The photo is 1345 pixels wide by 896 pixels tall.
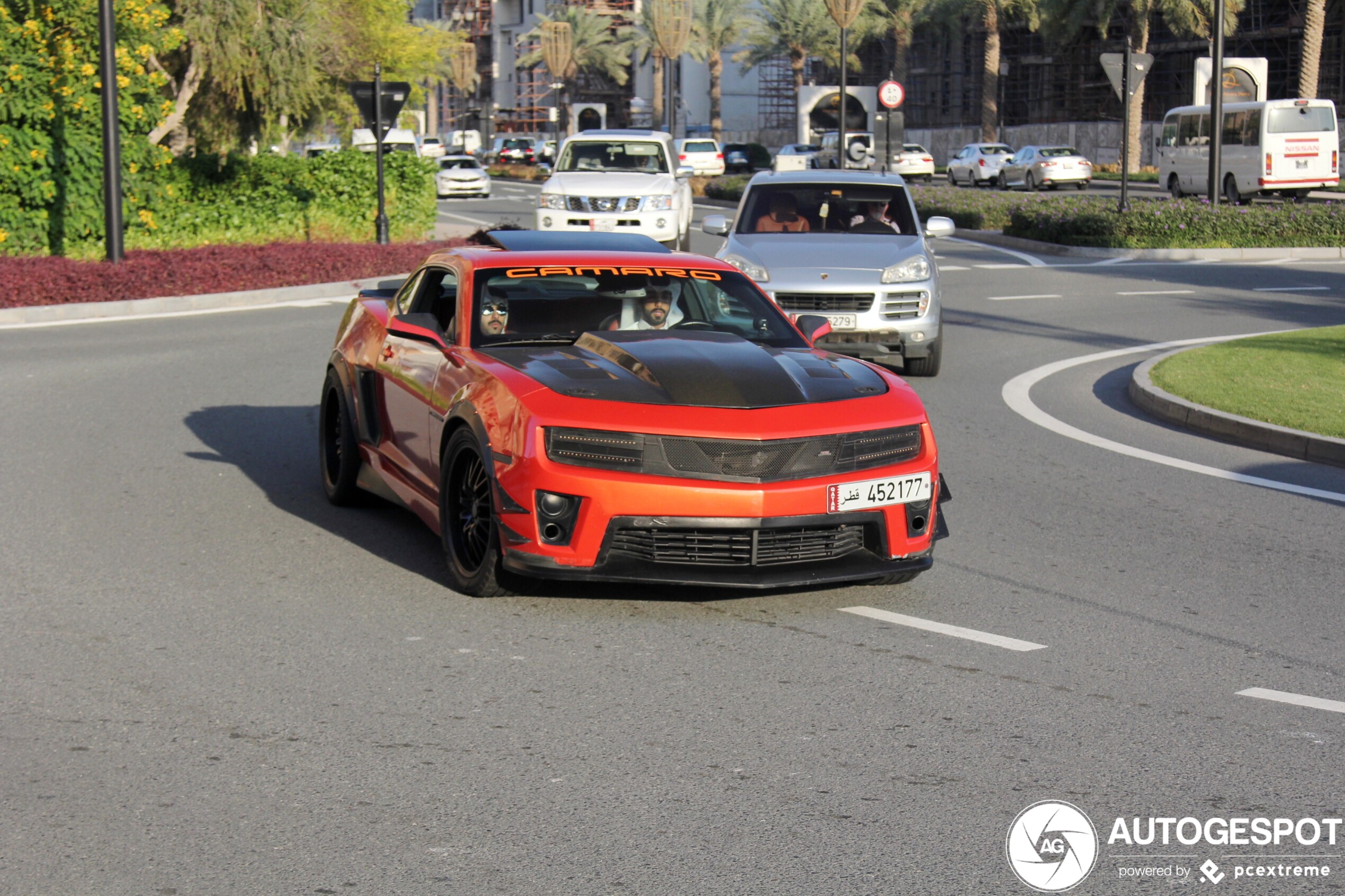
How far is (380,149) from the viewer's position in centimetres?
2781

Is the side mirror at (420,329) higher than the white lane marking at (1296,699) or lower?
higher

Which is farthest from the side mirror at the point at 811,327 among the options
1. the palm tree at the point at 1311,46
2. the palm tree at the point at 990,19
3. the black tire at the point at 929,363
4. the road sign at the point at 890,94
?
the palm tree at the point at 990,19

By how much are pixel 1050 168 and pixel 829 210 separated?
139 feet

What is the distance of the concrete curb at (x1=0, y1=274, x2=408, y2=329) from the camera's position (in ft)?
64.0

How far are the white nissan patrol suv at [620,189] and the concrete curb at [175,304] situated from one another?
309 cm

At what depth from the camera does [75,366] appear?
48.4 feet

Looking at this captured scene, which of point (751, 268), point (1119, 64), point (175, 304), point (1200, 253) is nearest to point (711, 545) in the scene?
point (751, 268)

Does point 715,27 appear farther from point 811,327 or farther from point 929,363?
point 811,327

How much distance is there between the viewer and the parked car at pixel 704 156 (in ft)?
222

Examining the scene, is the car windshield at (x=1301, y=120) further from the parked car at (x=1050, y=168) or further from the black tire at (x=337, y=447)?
the black tire at (x=337, y=447)

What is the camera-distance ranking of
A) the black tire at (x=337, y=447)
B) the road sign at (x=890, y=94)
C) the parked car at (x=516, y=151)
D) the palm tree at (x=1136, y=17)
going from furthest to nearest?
the parked car at (x=516, y=151) → the palm tree at (x=1136, y=17) → the road sign at (x=890, y=94) → the black tire at (x=337, y=447)

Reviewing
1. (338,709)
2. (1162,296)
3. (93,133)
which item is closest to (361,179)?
(93,133)

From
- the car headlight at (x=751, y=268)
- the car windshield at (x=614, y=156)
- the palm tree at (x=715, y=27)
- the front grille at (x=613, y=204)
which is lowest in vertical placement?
the car headlight at (x=751, y=268)

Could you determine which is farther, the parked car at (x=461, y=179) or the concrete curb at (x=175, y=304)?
the parked car at (x=461, y=179)
